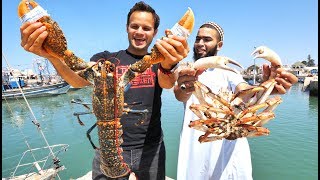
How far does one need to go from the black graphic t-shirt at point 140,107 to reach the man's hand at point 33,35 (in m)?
1.16

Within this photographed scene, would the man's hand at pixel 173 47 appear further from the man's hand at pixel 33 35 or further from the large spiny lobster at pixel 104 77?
the man's hand at pixel 33 35

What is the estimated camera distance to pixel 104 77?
298 cm

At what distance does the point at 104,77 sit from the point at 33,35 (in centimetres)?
81

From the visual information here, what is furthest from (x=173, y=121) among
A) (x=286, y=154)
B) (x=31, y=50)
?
(x=31, y=50)

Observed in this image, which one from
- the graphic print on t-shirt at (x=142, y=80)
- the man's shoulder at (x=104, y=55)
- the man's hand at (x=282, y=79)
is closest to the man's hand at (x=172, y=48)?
the graphic print on t-shirt at (x=142, y=80)

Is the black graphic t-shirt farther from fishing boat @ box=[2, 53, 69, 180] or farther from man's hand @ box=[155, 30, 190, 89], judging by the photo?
fishing boat @ box=[2, 53, 69, 180]

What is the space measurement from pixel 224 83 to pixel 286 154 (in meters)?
14.2

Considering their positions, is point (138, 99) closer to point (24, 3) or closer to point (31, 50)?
point (31, 50)

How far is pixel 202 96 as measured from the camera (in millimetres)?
3547

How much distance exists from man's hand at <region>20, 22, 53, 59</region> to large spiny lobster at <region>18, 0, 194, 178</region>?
6 centimetres

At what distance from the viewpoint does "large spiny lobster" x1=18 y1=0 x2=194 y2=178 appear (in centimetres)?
269

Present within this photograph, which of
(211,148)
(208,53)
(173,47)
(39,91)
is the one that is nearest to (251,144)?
(211,148)

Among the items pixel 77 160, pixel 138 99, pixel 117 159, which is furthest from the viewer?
pixel 77 160

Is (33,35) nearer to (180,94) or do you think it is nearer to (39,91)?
(180,94)
